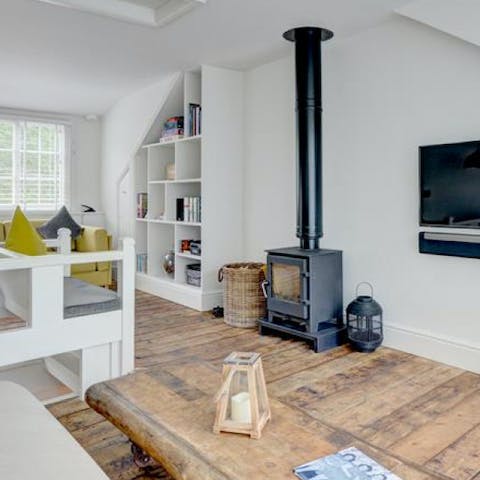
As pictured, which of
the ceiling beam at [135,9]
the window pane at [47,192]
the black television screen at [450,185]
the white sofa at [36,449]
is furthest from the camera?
the window pane at [47,192]

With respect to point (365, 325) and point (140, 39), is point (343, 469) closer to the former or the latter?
point (365, 325)

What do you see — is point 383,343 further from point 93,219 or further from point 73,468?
point 93,219

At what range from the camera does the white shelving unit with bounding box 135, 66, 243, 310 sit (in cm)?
442

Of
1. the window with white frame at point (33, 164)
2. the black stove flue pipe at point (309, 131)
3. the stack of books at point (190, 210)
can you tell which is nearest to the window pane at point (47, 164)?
the window with white frame at point (33, 164)

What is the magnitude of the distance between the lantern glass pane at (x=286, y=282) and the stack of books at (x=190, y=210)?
119cm

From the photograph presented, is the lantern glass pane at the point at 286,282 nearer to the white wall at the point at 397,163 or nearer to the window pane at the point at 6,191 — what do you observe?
the white wall at the point at 397,163

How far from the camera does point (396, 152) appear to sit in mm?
3303

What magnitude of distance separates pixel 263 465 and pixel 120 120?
5.31 metres

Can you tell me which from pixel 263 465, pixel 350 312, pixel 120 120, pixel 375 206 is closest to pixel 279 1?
pixel 375 206

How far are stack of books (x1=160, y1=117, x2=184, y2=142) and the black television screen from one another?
2.55 metres

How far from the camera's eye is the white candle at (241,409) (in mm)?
1368

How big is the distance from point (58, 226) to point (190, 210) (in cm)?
159

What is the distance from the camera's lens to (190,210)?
467 centimetres

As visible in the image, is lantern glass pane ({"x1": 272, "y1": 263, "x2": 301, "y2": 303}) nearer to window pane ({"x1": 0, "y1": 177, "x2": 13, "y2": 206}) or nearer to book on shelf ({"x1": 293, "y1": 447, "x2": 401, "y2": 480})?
book on shelf ({"x1": 293, "y1": 447, "x2": 401, "y2": 480})
